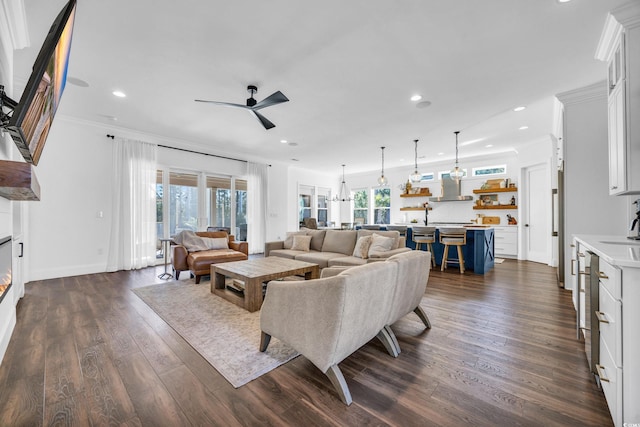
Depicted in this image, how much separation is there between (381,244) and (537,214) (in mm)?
4808

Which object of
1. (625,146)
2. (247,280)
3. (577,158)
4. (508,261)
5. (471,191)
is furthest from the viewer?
(471,191)

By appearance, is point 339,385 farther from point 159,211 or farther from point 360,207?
point 360,207

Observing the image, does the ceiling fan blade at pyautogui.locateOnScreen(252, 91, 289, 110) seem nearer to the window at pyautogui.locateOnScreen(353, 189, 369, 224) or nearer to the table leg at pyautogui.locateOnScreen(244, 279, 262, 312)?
the table leg at pyautogui.locateOnScreen(244, 279, 262, 312)

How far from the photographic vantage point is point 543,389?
1.70 m

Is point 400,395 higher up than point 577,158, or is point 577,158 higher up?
point 577,158

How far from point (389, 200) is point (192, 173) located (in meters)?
6.54

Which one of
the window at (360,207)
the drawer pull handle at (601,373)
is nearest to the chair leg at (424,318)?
the drawer pull handle at (601,373)

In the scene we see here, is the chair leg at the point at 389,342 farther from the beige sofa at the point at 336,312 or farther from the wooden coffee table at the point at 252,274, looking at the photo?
the wooden coffee table at the point at 252,274

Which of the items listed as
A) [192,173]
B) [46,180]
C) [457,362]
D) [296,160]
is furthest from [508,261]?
[46,180]

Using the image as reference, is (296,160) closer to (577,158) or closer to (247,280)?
(247,280)

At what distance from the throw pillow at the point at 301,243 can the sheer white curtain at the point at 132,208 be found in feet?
9.62

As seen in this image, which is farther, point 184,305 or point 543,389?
point 184,305

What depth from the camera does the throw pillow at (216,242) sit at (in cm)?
489

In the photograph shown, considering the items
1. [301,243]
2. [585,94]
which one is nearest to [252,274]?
[301,243]
